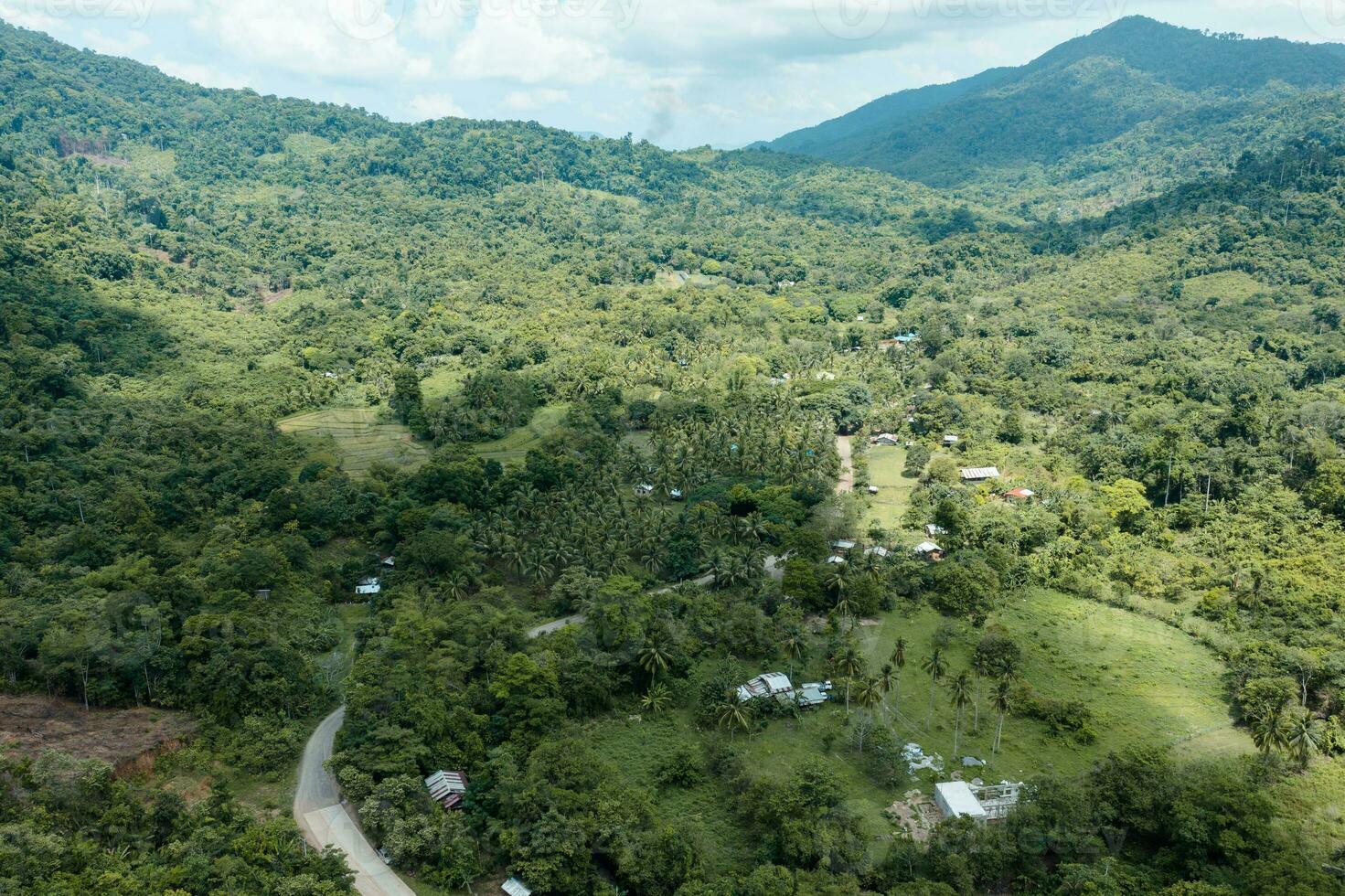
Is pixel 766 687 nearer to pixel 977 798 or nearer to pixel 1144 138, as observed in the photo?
pixel 977 798

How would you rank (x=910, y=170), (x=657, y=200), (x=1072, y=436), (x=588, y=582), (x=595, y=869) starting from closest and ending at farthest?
1. (x=595, y=869)
2. (x=588, y=582)
3. (x=1072, y=436)
4. (x=657, y=200)
5. (x=910, y=170)

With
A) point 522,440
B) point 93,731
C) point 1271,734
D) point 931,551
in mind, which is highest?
point 522,440

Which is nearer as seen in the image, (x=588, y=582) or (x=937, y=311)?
(x=588, y=582)

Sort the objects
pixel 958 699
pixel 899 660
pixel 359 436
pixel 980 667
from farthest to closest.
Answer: pixel 359 436
pixel 980 667
pixel 899 660
pixel 958 699

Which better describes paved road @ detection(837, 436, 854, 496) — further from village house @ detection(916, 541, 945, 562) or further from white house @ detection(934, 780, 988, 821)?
white house @ detection(934, 780, 988, 821)

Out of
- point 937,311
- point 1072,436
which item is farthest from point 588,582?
point 937,311

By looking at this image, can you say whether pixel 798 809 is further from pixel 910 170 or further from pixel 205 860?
pixel 910 170

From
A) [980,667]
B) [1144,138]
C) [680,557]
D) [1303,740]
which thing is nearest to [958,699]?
[980,667]
